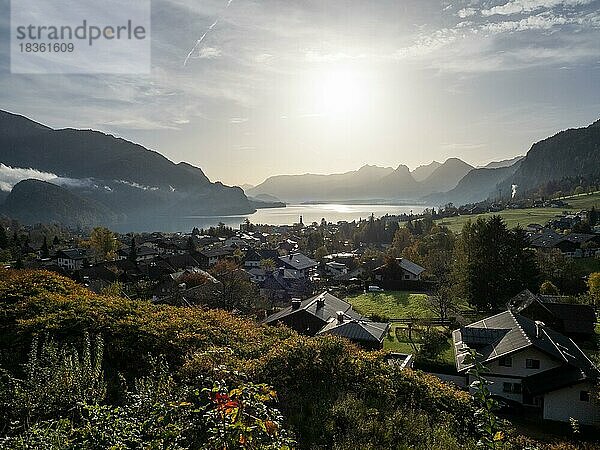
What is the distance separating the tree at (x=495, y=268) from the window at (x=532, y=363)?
1193 cm

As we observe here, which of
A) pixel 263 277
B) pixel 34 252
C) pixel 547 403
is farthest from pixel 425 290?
pixel 34 252

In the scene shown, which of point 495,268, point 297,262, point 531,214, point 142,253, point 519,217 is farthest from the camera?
point 531,214

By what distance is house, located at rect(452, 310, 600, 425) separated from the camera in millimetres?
12164

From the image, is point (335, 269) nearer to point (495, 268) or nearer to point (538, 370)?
point (495, 268)

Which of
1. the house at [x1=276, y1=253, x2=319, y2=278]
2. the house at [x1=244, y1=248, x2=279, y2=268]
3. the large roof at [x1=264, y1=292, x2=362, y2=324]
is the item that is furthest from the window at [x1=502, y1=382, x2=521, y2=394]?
the house at [x1=244, y1=248, x2=279, y2=268]

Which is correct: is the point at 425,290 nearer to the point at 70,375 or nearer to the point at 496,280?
the point at 496,280

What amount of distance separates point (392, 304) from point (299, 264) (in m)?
14.3

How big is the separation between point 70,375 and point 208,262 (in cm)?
4453

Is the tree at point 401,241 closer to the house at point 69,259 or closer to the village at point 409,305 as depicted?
the village at point 409,305

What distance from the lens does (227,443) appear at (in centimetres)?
248

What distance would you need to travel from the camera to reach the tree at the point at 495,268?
25.0 metres

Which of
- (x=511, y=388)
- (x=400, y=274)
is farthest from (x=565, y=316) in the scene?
(x=400, y=274)

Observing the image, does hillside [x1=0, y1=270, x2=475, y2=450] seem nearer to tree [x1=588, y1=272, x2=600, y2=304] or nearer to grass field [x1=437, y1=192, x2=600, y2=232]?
tree [x1=588, y1=272, x2=600, y2=304]

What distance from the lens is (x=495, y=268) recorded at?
25.2 metres
